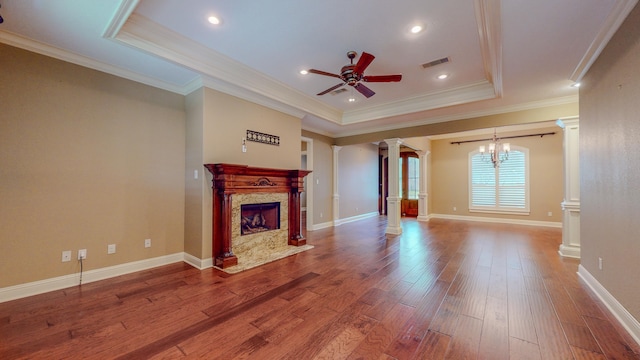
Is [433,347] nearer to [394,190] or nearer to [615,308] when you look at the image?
[615,308]

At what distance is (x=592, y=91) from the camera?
2.78 metres

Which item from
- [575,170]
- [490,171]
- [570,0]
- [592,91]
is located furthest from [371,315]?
[490,171]

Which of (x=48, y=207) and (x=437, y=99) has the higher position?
(x=437, y=99)

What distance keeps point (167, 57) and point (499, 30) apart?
3.63 meters

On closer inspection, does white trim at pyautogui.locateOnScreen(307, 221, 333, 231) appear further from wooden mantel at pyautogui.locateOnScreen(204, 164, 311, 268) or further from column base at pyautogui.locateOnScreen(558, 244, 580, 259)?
column base at pyautogui.locateOnScreen(558, 244, 580, 259)

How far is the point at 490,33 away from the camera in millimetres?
2535

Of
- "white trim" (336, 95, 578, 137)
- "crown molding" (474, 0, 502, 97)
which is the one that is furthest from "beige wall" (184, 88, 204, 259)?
"white trim" (336, 95, 578, 137)

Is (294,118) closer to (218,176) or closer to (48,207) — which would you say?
(218,176)

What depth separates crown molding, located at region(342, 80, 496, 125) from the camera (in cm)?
412

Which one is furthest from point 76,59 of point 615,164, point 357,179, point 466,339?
point 357,179

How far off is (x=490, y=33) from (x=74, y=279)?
214 inches

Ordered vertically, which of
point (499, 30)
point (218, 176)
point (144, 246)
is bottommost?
point (144, 246)

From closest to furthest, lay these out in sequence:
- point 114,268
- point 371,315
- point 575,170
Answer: point 371,315 < point 114,268 < point 575,170

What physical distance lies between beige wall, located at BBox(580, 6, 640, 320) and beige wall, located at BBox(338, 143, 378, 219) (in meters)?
5.33
